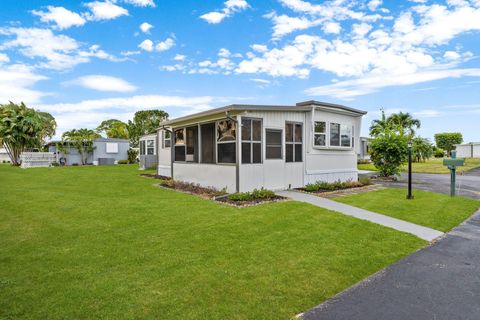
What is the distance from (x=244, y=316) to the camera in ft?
9.25

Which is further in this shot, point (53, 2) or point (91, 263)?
point (53, 2)

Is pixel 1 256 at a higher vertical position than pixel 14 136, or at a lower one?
lower

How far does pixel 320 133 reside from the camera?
1173 centimetres

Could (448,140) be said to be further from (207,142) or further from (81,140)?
(81,140)

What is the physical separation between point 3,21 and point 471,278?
18151 millimetres

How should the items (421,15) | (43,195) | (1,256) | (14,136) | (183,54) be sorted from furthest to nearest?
(14,136) < (183,54) < (421,15) < (43,195) < (1,256)

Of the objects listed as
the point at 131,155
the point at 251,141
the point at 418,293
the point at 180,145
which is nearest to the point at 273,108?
the point at 251,141

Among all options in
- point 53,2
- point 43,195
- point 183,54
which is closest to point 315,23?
point 183,54

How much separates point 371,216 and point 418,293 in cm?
398

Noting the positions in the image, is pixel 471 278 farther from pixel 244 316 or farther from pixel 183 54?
pixel 183 54

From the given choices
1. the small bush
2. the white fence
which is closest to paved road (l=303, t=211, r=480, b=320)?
the small bush

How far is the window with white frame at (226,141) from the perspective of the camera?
32.3 feet

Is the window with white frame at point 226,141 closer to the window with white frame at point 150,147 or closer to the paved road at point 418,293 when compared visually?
the paved road at point 418,293

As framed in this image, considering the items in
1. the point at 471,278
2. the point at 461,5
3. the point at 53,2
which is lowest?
the point at 471,278
